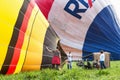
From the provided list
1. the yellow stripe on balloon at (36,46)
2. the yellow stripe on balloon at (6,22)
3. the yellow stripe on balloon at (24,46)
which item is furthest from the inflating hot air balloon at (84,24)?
the yellow stripe on balloon at (6,22)

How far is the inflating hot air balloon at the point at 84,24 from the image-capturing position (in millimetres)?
21781

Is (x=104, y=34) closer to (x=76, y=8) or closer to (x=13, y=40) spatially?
(x=76, y=8)

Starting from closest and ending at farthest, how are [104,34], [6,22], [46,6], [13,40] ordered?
[6,22], [13,40], [46,6], [104,34]

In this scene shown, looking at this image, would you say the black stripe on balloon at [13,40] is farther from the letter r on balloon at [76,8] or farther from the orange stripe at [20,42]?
the letter r on balloon at [76,8]

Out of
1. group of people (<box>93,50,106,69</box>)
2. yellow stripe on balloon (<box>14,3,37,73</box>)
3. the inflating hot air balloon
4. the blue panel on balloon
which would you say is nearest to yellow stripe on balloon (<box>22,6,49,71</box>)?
yellow stripe on balloon (<box>14,3,37,73</box>)

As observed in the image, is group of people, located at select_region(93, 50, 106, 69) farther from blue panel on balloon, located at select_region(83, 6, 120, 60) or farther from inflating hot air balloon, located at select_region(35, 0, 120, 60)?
blue panel on balloon, located at select_region(83, 6, 120, 60)

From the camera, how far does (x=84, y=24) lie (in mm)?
22172

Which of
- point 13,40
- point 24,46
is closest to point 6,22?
→ point 13,40

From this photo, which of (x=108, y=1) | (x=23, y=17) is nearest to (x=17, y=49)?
(x=23, y=17)

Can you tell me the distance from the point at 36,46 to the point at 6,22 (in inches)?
95.5

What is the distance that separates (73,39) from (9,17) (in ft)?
40.6

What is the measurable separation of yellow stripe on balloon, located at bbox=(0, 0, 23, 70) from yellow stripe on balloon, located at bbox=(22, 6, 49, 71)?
5.03ft

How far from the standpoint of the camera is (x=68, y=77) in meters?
10.3

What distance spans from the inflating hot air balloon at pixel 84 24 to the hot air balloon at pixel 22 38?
7784mm
